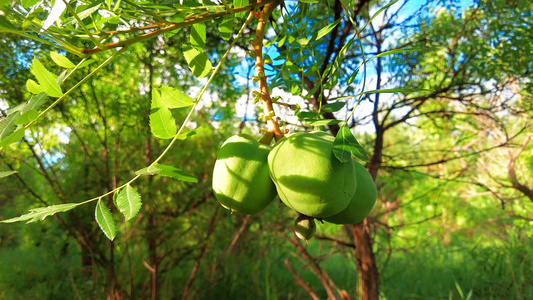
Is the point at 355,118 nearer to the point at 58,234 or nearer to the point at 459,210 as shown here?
the point at 58,234

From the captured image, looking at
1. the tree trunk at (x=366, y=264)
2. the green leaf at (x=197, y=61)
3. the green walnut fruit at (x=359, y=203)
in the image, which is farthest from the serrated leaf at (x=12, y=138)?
the tree trunk at (x=366, y=264)

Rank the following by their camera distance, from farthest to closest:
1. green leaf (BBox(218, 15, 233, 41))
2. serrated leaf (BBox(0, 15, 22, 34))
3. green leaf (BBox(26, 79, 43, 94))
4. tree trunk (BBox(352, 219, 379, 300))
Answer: tree trunk (BBox(352, 219, 379, 300))
green leaf (BBox(218, 15, 233, 41))
green leaf (BBox(26, 79, 43, 94))
serrated leaf (BBox(0, 15, 22, 34))

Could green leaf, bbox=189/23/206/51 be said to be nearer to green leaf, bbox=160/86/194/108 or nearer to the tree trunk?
green leaf, bbox=160/86/194/108

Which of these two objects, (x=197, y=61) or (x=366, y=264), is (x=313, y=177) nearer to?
(x=197, y=61)

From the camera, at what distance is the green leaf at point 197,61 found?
673 millimetres

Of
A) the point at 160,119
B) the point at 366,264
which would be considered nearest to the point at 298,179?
the point at 160,119

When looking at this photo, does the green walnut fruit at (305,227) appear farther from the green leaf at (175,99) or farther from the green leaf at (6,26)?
the green leaf at (6,26)

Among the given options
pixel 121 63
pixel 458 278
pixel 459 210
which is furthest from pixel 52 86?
pixel 459 210

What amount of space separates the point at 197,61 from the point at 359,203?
416mm

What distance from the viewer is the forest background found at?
0.62 m

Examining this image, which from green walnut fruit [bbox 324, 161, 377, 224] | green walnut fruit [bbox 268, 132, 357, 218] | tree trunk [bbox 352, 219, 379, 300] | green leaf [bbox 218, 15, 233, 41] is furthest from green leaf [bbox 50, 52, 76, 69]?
tree trunk [bbox 352, 219, 379, 300]

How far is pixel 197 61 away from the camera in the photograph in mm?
685

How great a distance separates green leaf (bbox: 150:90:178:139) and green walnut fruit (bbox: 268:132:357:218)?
199 millimetres

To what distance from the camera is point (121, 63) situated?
2.23 m
